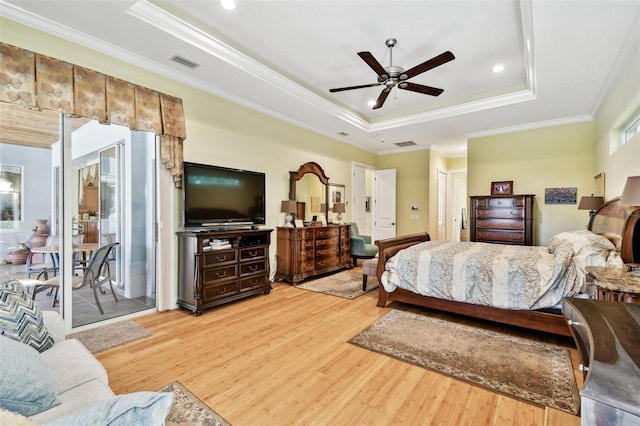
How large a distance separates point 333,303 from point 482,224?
3.41 m

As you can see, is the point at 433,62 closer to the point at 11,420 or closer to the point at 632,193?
the point at 632,193

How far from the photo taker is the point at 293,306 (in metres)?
3.87

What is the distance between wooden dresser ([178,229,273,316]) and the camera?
3.55 meters

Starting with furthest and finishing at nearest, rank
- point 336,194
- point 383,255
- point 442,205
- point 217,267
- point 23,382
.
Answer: point 442,205, point 336,194, point 383,255, point 217,267, point 23,382

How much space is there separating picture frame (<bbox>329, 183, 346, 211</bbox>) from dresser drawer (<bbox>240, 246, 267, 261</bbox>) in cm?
236

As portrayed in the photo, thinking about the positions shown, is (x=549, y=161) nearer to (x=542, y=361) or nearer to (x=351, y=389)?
(x=542, y=361)

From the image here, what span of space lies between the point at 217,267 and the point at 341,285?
6.80 feet

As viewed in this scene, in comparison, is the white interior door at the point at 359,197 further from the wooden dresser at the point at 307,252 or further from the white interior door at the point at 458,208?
the white interior door at the point at 458,208

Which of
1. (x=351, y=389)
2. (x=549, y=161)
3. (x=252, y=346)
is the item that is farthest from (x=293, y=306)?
(x=549, y=161)

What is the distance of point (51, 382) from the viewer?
1.18 metres

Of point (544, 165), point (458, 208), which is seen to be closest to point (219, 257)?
point (544, 165)

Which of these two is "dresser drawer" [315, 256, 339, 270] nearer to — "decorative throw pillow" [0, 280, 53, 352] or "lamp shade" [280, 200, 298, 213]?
"lamp shade" [280, 200, 298, 213]

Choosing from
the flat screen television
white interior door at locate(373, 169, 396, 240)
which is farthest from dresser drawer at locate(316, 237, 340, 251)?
white interior door at locate(373, 169, 396, 240)

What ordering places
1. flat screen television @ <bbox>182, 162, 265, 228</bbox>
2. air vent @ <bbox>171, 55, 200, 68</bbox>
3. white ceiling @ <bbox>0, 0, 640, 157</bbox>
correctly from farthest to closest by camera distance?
flat screen television @ <bbox>182, 162, 265, 228</bbox>, air vent @ <bbox>171, 55, 200, 68</bbox>, white ceiling @ <bbox>0, 0, 640, 157</bbox>
